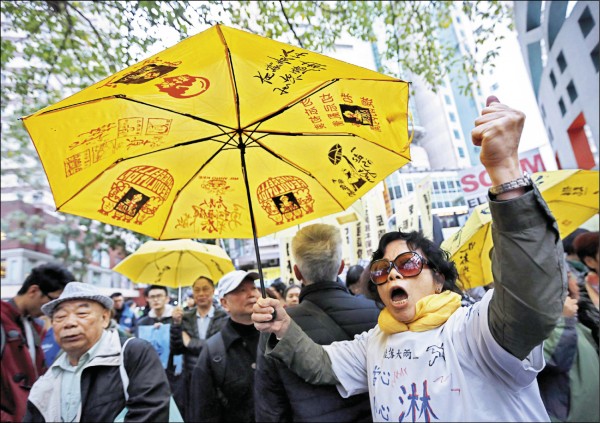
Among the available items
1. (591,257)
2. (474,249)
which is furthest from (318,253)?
(591,257)

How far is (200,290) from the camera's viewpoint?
5078 mm

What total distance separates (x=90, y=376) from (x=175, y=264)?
2.51 m

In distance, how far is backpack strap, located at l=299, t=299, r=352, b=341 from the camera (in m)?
2.32

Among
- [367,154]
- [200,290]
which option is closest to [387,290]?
[367,154]

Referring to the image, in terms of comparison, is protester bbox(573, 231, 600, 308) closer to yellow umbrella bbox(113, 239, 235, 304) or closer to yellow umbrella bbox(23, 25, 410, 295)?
yellow umbrella bbox(23, 25, 410, 295)

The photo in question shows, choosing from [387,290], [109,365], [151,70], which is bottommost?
[109,365]

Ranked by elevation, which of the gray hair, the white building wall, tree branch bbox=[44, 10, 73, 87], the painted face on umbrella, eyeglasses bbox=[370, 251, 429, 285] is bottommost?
the painted face on umbrella

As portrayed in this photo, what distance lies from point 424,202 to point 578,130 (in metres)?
17.6

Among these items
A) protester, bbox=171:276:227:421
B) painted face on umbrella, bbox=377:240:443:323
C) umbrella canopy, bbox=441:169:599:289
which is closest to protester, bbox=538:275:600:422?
umbrella canopy, bbox=441:169:599:289

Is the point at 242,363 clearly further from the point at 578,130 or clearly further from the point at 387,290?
the point at 578,130

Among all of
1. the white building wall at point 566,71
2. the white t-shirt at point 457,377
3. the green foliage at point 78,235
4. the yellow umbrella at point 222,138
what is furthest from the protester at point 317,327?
the white building wall at point 566,71

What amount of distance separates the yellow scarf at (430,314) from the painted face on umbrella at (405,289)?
0.11 feet

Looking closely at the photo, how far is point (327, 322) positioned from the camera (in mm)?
2355

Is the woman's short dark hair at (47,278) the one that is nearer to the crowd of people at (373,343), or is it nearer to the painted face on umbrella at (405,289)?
the crowd of people at (373,343)
